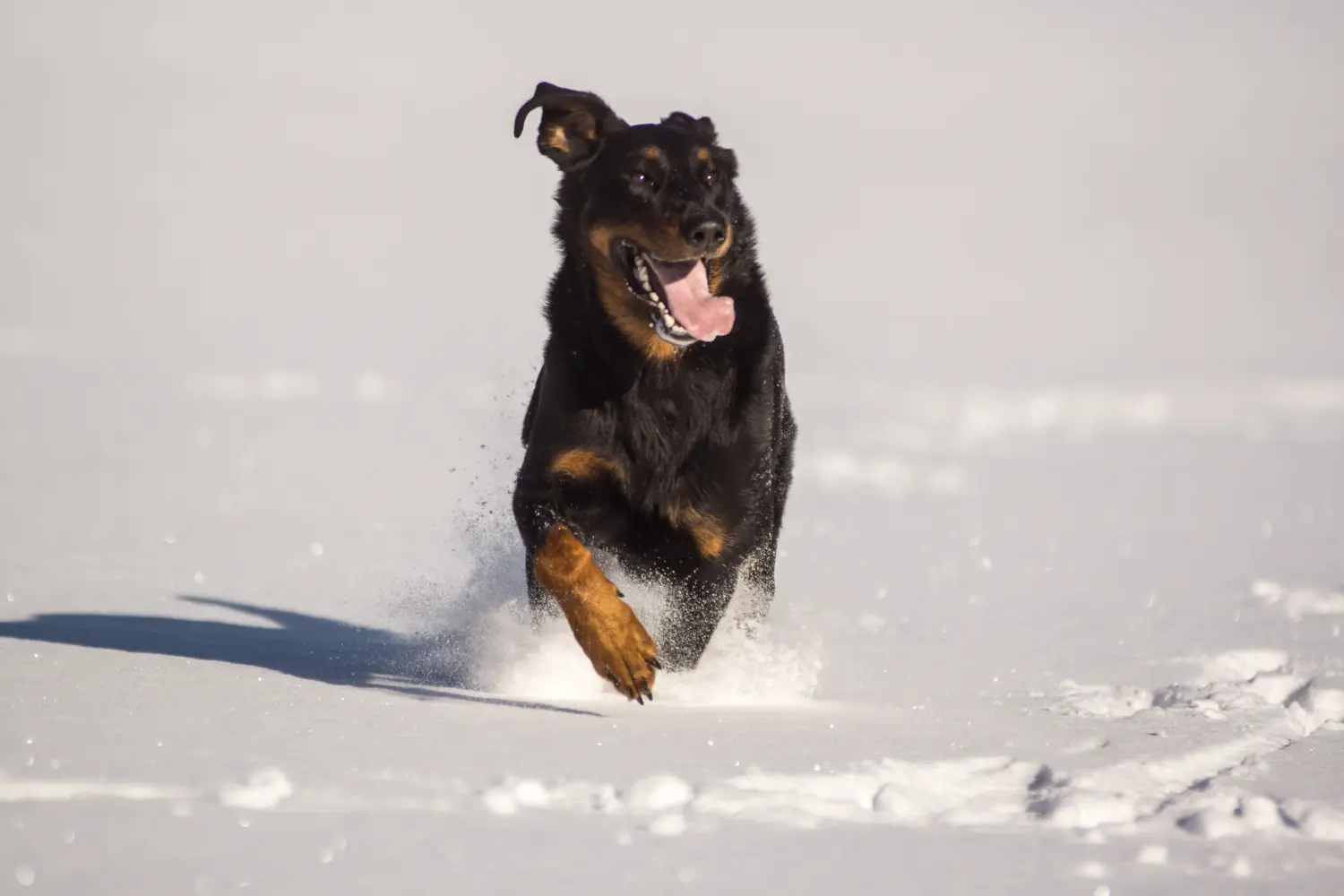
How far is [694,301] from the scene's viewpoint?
4.00 meters

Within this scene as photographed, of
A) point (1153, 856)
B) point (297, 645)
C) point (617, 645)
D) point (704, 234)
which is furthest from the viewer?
point (297, 645)

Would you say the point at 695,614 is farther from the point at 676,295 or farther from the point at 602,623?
the point at 676,295

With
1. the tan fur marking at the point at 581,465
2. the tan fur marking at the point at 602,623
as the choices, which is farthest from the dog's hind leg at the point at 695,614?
the tan fur marking at the point at 602,623

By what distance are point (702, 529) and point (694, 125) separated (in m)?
1.23

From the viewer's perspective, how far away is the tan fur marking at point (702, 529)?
400 centimetres

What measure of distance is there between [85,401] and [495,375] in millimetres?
4168

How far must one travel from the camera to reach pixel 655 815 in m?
2.67

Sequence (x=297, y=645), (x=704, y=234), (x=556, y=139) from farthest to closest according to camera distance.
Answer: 1. (x=297, y=645)
2. (x=556, y=139)
3. (x=704, y=234)

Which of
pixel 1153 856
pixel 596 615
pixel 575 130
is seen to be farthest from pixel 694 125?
pixel 1153 856

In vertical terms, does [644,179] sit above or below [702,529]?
above

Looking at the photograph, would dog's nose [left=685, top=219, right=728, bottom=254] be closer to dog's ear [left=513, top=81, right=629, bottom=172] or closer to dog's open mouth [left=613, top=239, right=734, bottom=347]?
dog's open mouth [left=613, top=239, right=734, bottom=347]

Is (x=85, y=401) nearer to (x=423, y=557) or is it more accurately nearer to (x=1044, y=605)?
(x=423, y=557)

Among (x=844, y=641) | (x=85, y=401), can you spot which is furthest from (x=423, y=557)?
(x=85, y=401)

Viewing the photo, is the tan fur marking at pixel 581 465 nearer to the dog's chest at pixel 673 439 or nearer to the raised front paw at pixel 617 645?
the dog's chest at pixel 673 439
